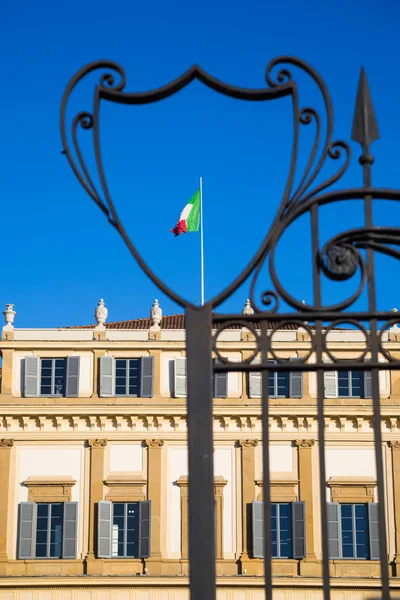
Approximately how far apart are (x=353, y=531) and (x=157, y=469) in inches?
228

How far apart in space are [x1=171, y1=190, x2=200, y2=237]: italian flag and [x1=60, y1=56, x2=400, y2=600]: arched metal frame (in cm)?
3019

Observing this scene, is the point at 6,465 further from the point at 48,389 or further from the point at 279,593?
the point at 279,593

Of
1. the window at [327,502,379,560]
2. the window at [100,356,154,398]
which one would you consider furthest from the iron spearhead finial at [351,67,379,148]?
the window at [100,356,154,398]

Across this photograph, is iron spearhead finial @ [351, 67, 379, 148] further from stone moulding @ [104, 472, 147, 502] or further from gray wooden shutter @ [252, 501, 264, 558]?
stone moulding @ [104, 472, 147, 502]

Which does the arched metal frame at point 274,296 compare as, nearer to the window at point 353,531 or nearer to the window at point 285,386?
the window at point 353,531

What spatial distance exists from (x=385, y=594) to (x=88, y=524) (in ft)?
91.4

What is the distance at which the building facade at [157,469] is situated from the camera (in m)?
30.8

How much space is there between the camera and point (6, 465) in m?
32.0

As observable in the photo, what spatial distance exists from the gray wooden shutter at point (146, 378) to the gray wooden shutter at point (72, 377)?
6.12 feet

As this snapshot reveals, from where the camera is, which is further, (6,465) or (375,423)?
(6,465)

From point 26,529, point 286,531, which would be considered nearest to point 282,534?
point 286,531

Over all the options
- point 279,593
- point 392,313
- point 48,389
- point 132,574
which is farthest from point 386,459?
point 392,313

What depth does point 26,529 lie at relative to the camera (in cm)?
3127

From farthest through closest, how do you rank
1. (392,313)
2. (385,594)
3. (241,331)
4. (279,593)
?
(241,331), (279,593), (392,313), (385,594)
